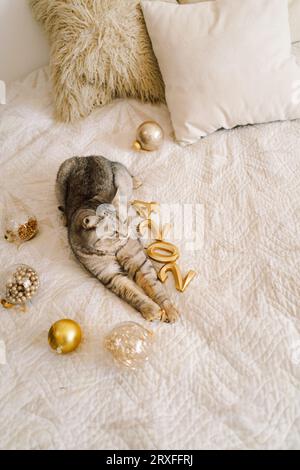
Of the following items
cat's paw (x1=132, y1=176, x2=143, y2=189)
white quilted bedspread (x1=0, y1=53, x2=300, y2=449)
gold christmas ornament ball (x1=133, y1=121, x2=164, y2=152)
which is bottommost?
white quilted bedspread (x1=0, y1=53, x2=300, y2=449)

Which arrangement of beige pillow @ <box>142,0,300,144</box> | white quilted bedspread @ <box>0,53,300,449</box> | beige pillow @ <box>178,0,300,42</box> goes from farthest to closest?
1. beige pillow @ <box>178,0,300,42</box>
2. beige pillow @ <box>142,0,300,144</box>
3. white quilted bedspread @ <box>0,53,300,449</box>

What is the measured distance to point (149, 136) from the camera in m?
1.10

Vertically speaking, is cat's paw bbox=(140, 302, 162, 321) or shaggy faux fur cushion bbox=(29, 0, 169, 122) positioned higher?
shaggy faux fur cushion bbox=(29, 0, 169, 122)

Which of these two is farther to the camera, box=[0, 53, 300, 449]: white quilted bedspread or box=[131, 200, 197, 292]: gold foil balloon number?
box=[131, 200, 197, 292]: gold foil balloon number

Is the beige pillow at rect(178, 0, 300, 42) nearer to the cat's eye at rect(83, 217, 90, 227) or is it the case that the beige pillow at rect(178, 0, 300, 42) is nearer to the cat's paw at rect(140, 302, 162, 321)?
the cat's eye at rect(83, 217, 90, 227)

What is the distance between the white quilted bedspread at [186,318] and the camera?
2.22ft

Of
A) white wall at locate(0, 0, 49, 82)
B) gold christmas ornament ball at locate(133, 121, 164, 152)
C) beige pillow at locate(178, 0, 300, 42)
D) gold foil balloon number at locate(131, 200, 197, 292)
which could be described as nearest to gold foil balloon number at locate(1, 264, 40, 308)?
gold foil balloon number at locate(131, 200, 197, 292)

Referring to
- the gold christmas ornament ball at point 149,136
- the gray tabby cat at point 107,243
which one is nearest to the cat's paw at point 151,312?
the gray tabby cat at point 107,243

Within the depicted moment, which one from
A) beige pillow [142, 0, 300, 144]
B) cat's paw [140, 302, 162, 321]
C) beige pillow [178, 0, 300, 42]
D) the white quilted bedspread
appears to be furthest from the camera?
beige pillow [178, 0, 300, 42]

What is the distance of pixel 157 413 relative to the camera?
0.69 meters

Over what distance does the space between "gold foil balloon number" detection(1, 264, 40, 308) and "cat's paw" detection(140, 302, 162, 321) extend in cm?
25

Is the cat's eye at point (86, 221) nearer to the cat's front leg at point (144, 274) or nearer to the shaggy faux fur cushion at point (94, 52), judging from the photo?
the cat's front leg at point (144, 274)

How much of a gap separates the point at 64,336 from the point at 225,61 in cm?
83

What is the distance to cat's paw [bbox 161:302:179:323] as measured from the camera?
81cm
